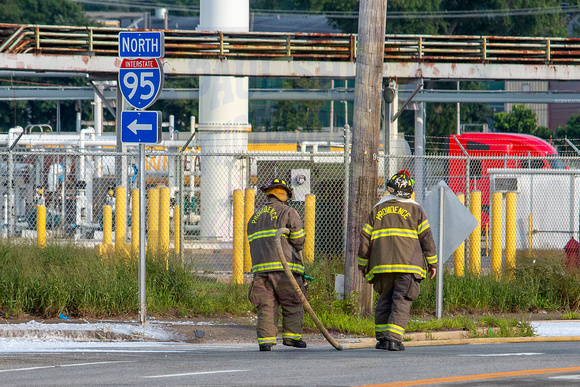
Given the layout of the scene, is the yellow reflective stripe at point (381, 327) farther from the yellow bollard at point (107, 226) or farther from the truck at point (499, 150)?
the truck at point (499, 150)

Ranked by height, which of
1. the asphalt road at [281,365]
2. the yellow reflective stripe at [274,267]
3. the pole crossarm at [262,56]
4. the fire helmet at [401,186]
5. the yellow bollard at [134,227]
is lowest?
the asphalt road at [281,365]

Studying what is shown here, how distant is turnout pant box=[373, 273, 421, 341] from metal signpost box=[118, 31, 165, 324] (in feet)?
8.93

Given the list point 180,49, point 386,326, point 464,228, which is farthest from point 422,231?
point 180,49

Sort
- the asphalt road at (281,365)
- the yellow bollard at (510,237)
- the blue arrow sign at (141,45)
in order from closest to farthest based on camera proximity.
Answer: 1. the asphalt road at (281,365)
2. the blue arrow sign at (141,45)
3. the yellow bollard at (510,237)

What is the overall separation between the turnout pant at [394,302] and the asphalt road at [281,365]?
9.3 inches

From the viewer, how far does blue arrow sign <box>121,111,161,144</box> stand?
9.09 m

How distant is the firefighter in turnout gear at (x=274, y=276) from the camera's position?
8.13 meters

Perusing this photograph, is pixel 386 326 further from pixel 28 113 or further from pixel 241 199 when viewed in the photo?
pixel 28 113

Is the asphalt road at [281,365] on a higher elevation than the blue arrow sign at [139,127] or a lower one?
lower

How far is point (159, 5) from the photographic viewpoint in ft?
248

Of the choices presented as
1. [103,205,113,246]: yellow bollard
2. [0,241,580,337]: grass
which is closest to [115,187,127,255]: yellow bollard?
[0,241,580,337]: grass

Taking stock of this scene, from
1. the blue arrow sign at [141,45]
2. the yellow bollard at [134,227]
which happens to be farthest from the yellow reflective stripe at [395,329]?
the yellow bollard at [134,227]

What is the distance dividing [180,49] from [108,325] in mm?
7325

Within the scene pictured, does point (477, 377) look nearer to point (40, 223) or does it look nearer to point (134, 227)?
point (134, 227)
